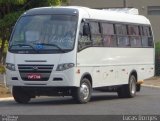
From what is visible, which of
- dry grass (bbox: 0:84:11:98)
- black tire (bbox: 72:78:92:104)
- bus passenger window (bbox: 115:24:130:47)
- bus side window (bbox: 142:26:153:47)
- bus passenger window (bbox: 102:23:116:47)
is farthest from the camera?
bus side window (bbox: 142:26:153:47)

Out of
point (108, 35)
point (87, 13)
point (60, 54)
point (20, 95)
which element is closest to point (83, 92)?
point (60, 54)

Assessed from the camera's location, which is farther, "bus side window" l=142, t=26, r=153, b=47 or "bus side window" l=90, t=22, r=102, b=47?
"bus side window" l=142, t=26, r=153, b=47

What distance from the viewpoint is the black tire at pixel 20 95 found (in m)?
21.2

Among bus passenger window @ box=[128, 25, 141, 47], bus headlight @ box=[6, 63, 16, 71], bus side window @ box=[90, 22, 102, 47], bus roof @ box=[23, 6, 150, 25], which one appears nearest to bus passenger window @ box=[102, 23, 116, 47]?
bus roof @ box=[23, 6, 150, 25]

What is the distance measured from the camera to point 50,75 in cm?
2028

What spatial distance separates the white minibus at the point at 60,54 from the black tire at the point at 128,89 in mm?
1657

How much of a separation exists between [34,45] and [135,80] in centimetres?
605

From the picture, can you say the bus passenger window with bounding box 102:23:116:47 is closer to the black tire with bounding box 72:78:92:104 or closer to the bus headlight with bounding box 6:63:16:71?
the black tire with bounding box 72:78:92:104

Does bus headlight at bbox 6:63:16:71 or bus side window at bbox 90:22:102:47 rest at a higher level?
bus side window at bbox 90:22:102:47

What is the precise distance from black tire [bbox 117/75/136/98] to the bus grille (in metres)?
5.18

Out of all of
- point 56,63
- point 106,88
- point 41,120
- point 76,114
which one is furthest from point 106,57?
point 41,120

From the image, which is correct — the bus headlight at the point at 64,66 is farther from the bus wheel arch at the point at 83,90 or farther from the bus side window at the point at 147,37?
the bus side window at the point at 147,37

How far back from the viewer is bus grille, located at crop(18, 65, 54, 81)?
20.3 m

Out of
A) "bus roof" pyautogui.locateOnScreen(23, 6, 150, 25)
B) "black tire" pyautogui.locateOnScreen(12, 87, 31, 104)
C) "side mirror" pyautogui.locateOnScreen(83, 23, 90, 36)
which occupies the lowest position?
"black tire" pyautogui.locateOnScreen(12, 87, 31, 104)
